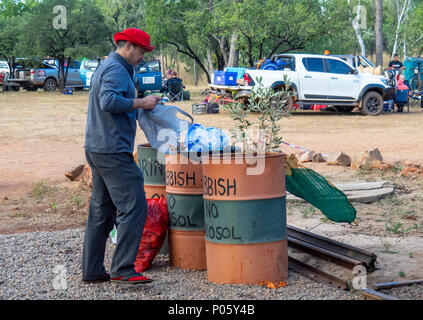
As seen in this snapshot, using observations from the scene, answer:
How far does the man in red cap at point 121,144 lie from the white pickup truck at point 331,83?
14.9 metres

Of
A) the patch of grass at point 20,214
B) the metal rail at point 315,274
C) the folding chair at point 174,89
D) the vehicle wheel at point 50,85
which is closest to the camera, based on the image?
the metal rail at point 315,274

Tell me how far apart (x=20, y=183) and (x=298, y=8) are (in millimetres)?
19279

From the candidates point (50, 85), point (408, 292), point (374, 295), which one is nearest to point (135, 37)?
point (374, 295)

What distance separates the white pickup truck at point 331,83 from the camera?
19.8 m

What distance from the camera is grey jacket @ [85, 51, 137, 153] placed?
4.53 m

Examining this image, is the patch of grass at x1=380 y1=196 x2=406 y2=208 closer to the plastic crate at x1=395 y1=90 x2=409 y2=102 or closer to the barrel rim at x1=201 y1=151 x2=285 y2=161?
the barrel rim at x1=201 y1=151 x2=285 y2=161

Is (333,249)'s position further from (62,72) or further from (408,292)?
(62,72)

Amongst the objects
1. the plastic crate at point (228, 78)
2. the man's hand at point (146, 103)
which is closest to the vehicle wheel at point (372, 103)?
the plastic crate at point (228, 78)

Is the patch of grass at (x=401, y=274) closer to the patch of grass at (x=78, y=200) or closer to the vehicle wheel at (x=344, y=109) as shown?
the patch of grass at (x=78, y=200)

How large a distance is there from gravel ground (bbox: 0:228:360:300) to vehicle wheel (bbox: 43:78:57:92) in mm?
30903

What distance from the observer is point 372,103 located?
20609 millimetres

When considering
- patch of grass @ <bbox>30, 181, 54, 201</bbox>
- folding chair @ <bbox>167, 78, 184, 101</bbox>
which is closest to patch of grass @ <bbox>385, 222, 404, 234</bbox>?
patch of grass @ <bbox>30, 181, 54, 201</bbox>
